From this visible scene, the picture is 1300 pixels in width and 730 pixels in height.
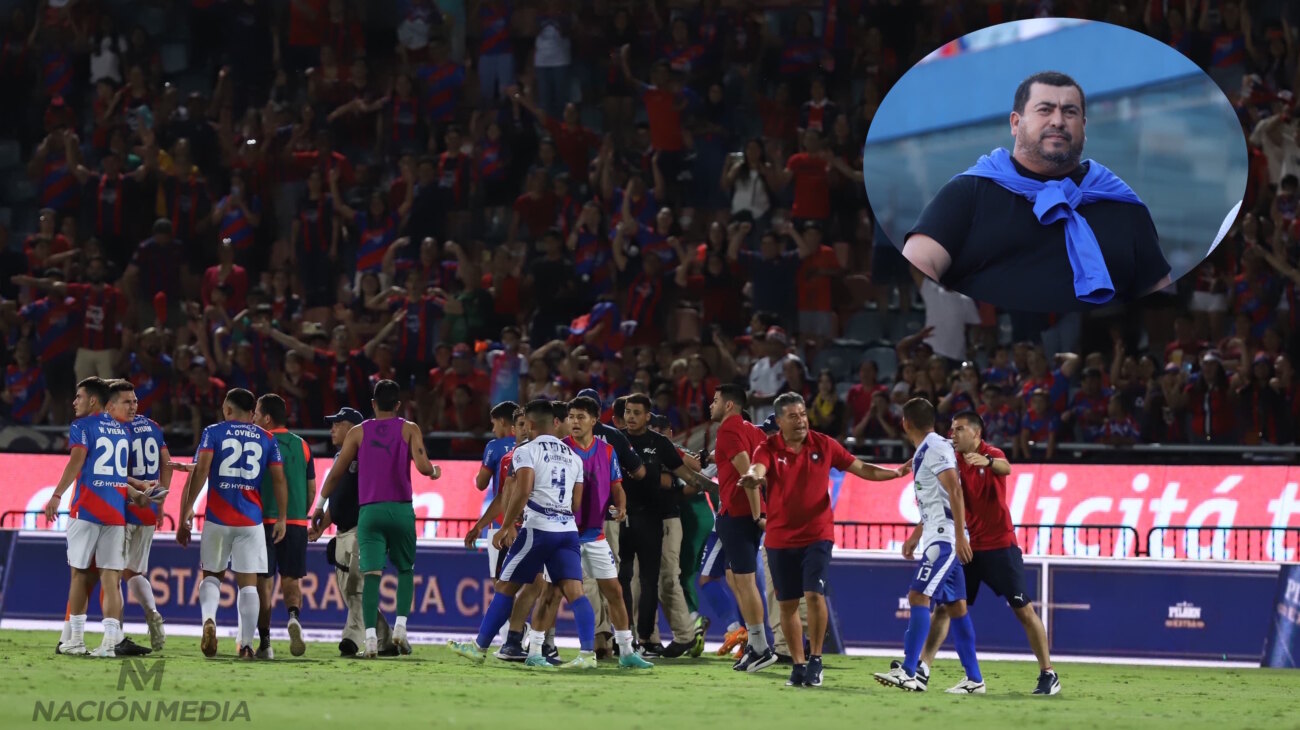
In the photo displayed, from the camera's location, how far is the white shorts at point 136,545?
15.4 meters

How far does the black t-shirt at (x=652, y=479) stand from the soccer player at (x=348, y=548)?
2.21m

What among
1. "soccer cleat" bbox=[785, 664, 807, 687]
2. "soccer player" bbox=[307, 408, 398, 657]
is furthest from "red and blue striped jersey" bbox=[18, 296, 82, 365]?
"soccer cleat" bbox=[785, 664, 807, 687]

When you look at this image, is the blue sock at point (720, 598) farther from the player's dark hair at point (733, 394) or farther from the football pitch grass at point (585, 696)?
the player's dark hair at point (733, 394)

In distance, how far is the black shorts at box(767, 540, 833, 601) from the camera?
1284 cm

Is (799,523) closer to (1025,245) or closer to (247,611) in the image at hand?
(1025,245)

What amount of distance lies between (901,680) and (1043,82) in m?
4.29

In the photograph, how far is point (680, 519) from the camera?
53.9ft

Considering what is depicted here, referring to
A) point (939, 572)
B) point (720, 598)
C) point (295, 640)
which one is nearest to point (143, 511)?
point (295, 640)

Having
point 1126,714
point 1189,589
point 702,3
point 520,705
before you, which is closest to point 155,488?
point 520,705

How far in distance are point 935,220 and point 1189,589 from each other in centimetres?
487

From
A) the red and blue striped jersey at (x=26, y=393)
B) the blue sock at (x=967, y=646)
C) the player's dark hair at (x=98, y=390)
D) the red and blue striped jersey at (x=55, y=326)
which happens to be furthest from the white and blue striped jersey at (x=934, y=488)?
the red and blue striped jersey at (x=26, y=393)

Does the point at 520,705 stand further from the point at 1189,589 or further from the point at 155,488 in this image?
the point at 1189,589

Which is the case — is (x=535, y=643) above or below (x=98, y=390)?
below

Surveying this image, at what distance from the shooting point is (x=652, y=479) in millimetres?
15727
